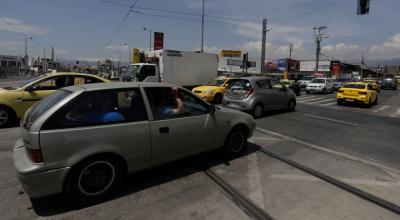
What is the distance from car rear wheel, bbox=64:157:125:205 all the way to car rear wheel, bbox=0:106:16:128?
6.33 m

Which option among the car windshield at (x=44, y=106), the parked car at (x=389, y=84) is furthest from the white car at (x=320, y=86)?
the car windshield at (x=44, y=106)

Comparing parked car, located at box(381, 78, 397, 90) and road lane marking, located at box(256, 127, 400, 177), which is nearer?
road lane marking, located at box(256, 127, 400, 177)

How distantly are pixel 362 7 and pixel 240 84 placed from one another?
8.15 metres

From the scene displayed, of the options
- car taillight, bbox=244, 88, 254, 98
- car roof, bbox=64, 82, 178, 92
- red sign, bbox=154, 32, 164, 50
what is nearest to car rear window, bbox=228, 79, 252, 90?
car taillight, bbox=244, 88, 254, 98

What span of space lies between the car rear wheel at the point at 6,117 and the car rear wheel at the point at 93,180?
6.33 m

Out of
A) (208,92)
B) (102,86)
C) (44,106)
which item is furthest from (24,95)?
(208,92)

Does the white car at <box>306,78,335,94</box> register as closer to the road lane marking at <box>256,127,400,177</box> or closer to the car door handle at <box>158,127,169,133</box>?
the road lane marking at <box>256,127,400,177</box>

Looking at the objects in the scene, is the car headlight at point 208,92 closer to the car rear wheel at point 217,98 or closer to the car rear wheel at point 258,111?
the car rear wheel at point 217,98

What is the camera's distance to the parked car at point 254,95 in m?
10.4

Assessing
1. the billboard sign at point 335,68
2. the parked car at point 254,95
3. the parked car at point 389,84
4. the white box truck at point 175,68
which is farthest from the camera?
the billboard sign at point 335,68

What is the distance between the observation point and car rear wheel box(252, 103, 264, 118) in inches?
412

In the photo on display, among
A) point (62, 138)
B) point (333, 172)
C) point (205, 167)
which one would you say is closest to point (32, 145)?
point (62, 138)

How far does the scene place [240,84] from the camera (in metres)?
10.8

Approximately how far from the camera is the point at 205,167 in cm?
519
